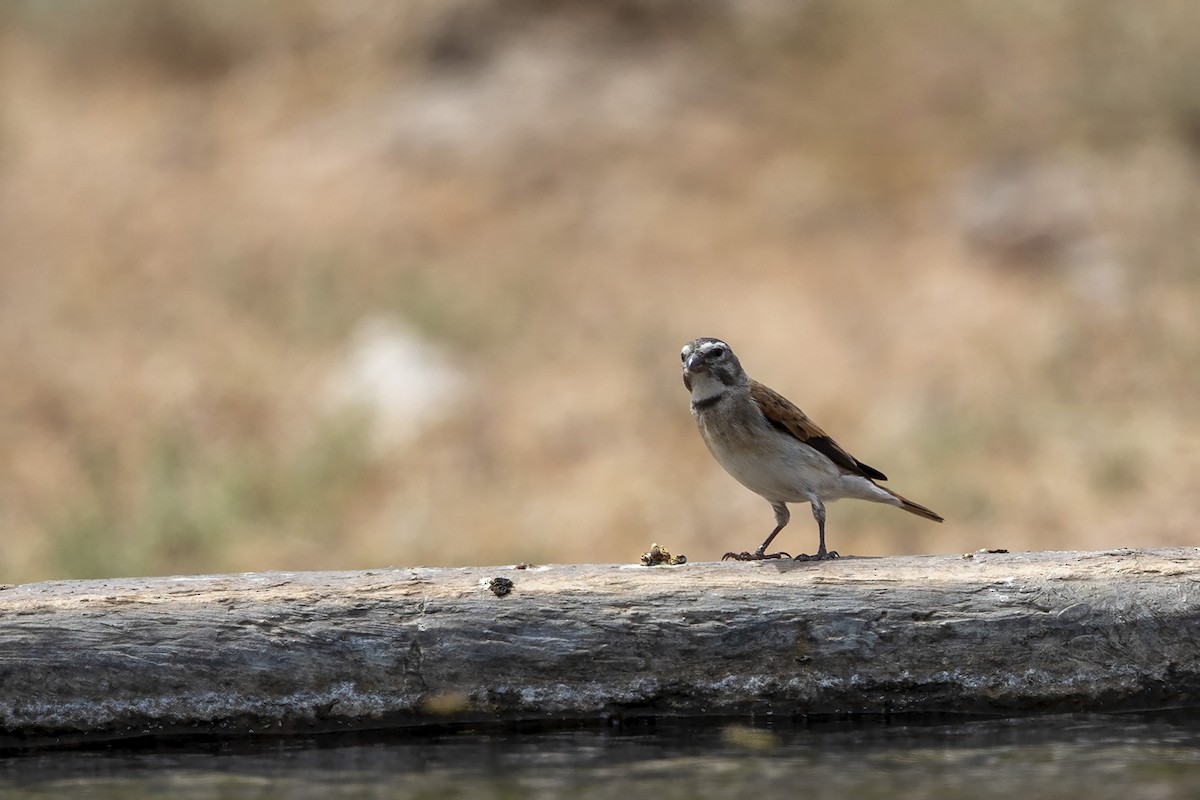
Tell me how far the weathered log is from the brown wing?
1.04m

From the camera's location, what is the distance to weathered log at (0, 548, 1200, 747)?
4.84m

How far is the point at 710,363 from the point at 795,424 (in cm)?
44

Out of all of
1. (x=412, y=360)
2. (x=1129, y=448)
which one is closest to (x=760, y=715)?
(x=1129, y=448)

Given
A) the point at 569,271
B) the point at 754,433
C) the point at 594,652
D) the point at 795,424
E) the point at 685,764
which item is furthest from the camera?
the point at 569,271

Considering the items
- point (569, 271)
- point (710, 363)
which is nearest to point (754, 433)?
point (710, 363)

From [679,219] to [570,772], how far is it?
12488 mm

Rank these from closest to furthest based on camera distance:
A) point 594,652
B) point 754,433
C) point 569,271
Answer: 1. point 594,652
2. point 754,433
3. point 569,271

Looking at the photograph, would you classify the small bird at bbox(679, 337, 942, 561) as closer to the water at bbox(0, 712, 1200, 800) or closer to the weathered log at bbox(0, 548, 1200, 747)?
the weathered log at bbox(0, 548, 1200, 747)

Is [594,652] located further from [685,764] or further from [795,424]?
[795,424]

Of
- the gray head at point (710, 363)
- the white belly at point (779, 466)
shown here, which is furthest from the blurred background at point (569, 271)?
the gray head at point (710, 363)

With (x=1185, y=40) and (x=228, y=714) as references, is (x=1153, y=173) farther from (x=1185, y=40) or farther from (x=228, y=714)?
(x=228, y=714)

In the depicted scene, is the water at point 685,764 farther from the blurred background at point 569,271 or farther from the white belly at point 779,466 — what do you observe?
the blurred background at point 569,271

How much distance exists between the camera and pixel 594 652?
488 centimetres

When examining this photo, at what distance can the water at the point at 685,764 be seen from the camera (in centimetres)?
418
